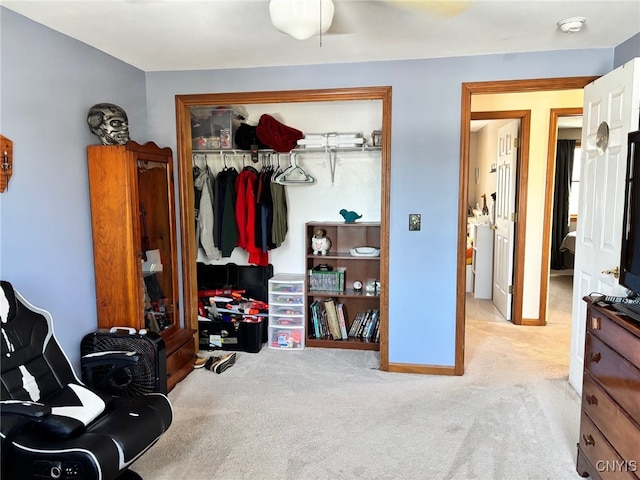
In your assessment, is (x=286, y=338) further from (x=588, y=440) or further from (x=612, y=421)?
(x=612, y=421)

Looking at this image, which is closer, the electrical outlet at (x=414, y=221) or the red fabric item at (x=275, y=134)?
the electrical outlet at (x=414, y=221)

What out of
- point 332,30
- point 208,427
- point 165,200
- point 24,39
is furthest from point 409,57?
point 208,427

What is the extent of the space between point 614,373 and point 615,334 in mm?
153

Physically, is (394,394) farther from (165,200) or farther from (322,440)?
(165,200)

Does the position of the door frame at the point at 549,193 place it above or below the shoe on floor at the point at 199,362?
above

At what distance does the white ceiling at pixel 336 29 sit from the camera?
2.11 m

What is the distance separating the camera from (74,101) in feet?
8.41

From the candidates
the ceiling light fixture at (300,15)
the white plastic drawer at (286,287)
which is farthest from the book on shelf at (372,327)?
the ceiling light fixture at (300,15)

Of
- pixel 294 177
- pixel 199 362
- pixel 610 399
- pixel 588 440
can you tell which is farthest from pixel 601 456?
pixel 294 177

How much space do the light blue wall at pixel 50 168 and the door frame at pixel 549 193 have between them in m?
3.71

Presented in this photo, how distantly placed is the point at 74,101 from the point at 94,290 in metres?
1.13

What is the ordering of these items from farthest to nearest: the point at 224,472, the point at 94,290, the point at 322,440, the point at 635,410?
the point at 94,290 → the point at 322,440 → the point at 224,472 → the point at 635,410

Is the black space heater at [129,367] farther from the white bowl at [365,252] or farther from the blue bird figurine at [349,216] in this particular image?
the blue bird figurine at [349,216]

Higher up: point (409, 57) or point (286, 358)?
point (409, 57)
